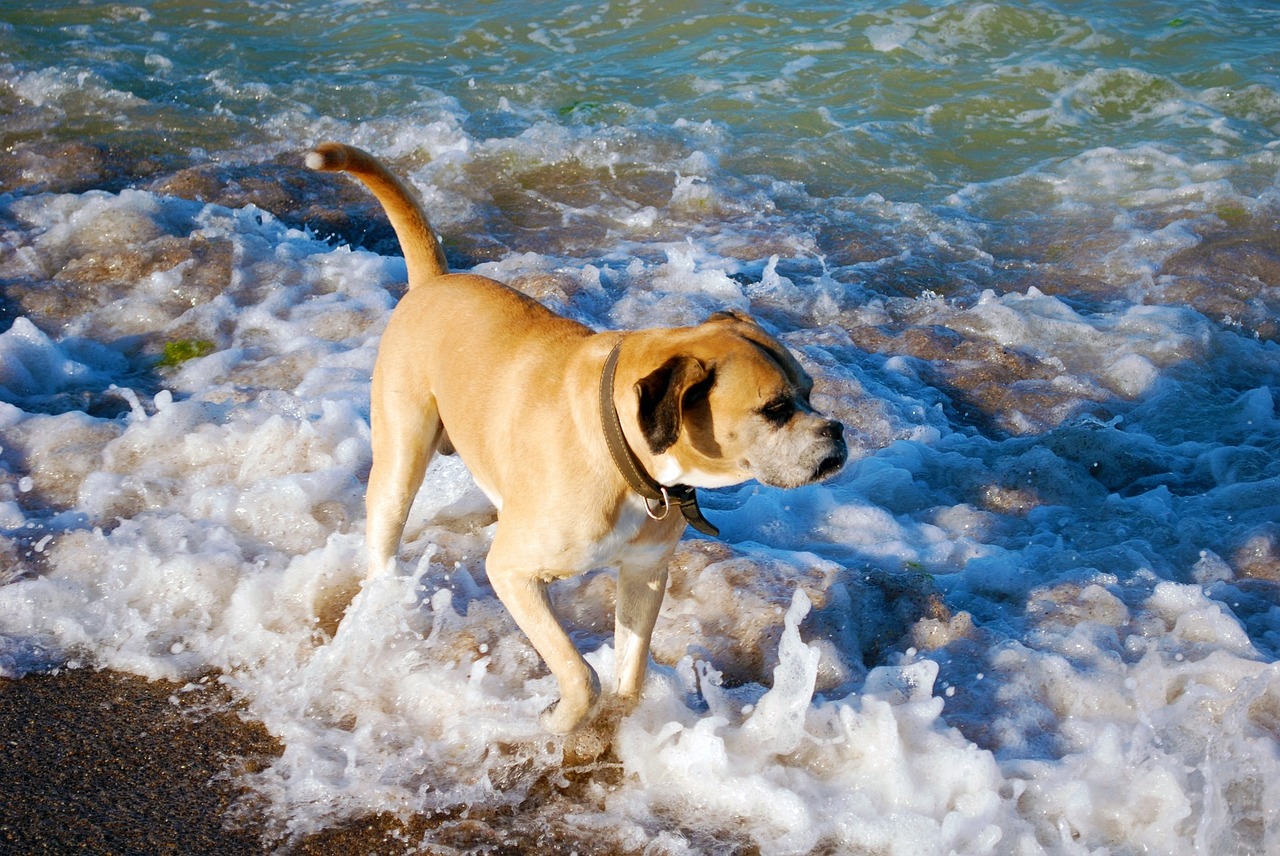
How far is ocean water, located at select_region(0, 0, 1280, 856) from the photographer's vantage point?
413 cm

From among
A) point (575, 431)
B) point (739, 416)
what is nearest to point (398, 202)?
point (575, 431)

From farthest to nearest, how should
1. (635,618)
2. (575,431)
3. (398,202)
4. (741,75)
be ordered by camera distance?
(741,75) < (398,202) < (635,618) < (575,431)

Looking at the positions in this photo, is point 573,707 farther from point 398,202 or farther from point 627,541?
point 398,202

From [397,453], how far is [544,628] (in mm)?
1118

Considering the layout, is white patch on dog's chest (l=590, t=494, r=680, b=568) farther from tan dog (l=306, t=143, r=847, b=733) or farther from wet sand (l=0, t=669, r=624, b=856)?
wet sand (l=0, t=669, r=624, b=856)

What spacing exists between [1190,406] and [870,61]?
8.02 metres

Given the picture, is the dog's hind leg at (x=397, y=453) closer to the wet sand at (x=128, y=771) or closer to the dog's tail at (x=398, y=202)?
the dog's tail at (x=398, y=202)

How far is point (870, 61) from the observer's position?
14.0 meters

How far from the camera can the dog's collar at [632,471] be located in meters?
3.56

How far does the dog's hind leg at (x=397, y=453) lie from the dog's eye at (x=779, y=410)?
1631 mm

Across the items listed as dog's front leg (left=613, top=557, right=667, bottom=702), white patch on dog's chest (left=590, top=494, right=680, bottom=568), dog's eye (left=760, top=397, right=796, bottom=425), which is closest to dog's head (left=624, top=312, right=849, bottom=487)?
dog's eye (left=760, top=397, right=796, bottom=425)

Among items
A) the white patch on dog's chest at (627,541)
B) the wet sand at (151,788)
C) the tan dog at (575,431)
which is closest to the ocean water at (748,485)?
the wet sand at (151,788)

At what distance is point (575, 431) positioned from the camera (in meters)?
3.75

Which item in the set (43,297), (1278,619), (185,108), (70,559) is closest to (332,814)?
(70,559)
